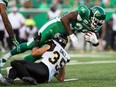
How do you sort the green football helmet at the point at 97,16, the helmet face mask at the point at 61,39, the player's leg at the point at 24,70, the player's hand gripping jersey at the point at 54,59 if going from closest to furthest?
the player's leg at the point at 24,70, the player's hand gripping jersey at the point at 54,59, the helmet face mask at the point at 61,39, the green football helmet at the point at 97,16

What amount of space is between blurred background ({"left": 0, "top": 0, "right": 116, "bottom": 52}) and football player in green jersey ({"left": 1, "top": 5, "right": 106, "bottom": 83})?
31.3 feet

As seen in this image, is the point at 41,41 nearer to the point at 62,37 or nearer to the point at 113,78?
the point at 62,37

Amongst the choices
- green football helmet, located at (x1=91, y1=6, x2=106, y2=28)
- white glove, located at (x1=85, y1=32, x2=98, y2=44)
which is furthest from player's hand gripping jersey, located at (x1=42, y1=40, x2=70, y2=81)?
green football helmet, located at (x1=91, y1=6, x2=106, y2=28)

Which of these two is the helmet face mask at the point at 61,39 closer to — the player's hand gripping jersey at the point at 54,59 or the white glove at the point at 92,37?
the player's hand gripping jersey at the point at 54,59

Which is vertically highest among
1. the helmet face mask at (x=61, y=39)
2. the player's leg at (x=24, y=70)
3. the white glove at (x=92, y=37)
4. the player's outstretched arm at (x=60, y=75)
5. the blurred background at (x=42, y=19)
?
the white glove at (x=92, y=37)

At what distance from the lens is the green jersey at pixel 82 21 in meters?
7.47

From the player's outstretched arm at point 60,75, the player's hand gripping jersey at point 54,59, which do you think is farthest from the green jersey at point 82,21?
the player's outstretched arm at point 60,75

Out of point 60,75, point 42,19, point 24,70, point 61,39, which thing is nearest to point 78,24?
point 61,39

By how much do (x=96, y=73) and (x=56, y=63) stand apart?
1.89 meters

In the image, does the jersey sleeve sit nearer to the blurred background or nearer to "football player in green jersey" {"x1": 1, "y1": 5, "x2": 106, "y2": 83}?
"football player in green jersey" {"x1": 1, "y1": 5, "x2": 106, "y2": 83}

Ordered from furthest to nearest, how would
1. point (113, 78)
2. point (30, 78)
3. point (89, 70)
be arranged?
point (89, 70), point (113, 78), point (30, 78)

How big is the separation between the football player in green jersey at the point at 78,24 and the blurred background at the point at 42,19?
31.3ft

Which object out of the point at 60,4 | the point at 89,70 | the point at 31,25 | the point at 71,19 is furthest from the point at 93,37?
the point at 60,4

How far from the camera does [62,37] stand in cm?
757
